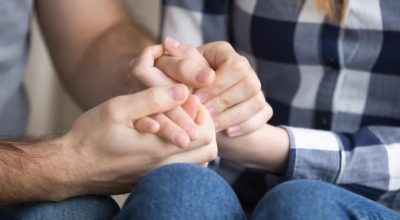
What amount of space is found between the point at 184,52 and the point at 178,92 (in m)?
0.10

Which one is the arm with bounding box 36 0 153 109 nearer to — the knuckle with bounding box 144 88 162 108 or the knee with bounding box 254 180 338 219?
the knuckle with bounding box 144 88 162 108

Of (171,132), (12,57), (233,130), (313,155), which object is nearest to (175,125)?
(171,132)

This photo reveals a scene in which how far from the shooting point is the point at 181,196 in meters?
0.56

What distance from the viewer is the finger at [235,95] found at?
698mm

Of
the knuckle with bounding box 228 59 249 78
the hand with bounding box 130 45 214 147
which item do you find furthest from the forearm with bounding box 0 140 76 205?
the knuckle with bounding box 228 59 249 78

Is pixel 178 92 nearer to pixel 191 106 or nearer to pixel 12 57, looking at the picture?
pixel 191 106

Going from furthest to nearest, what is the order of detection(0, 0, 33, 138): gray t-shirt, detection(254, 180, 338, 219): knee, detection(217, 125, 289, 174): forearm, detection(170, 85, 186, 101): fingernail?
detection(0, 0, 33, 138): gray t-shirt < detection(217, 125, 289, 174): forearm < detection(170, 85, 186, 101): fingernail < detection(254, 180, 338, 219): knee

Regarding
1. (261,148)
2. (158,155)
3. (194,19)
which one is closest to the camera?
(158,155)

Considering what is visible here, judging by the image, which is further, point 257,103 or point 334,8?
point 334,8

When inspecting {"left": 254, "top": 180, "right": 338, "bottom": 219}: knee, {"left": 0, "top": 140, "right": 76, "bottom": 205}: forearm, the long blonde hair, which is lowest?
{"left": 0, "top": 140, "right": 76, "bottom": 205}: forearm

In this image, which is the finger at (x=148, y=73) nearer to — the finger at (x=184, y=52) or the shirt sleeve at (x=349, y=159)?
the finger at (x=184, y=52)

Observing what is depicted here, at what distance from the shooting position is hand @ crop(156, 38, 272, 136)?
0.70 metres

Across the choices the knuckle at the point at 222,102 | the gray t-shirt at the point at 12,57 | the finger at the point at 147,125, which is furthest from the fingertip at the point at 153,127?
the gray t-shirt at the point at 12,57

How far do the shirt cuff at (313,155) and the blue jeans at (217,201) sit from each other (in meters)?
0.21
